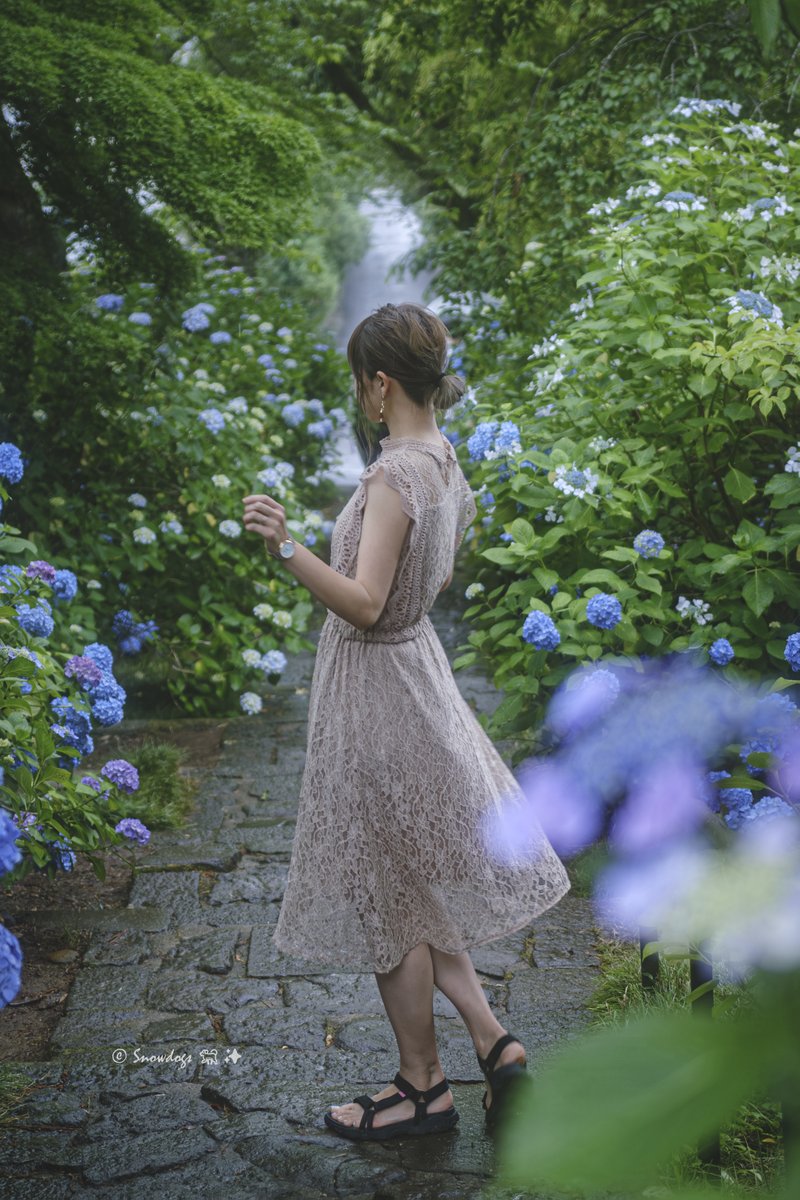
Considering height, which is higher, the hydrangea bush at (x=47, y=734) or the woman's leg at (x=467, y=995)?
the hydrangea bush at (x=47, y=734)

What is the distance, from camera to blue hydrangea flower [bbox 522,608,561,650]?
329 centimetres

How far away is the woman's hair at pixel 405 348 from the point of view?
2.40 metres

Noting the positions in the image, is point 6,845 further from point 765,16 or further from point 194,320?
point 194,320

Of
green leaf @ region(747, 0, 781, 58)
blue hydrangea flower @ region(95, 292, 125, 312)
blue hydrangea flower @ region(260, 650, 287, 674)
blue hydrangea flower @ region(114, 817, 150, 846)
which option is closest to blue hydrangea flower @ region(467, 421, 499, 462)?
blue hydrangea flower @ region(114, 817, 150, 846)

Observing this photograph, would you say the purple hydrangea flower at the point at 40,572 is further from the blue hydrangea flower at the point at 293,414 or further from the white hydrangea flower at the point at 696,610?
the blue hydrangea flower at the point at 293,414

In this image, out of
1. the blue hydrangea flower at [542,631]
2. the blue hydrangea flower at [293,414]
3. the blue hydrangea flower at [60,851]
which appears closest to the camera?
the blue hydrangea flower at [60,851]

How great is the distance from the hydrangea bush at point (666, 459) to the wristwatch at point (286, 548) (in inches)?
46.1

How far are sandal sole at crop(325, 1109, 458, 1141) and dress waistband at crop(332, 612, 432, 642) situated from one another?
39.1 inches

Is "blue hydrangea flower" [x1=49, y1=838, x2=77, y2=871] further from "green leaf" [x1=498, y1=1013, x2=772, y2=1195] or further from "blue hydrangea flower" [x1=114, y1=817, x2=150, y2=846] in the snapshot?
"green leaf" [x1=498, y1=1013, x2=772, y2=1195]

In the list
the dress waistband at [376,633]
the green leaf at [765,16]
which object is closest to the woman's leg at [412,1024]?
the dress waistband at [376,633]

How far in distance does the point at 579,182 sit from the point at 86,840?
4923mm

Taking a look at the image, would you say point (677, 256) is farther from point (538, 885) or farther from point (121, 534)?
point (121, 534)

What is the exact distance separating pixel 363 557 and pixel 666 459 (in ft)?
5.50

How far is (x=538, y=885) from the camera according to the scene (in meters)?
2.55
